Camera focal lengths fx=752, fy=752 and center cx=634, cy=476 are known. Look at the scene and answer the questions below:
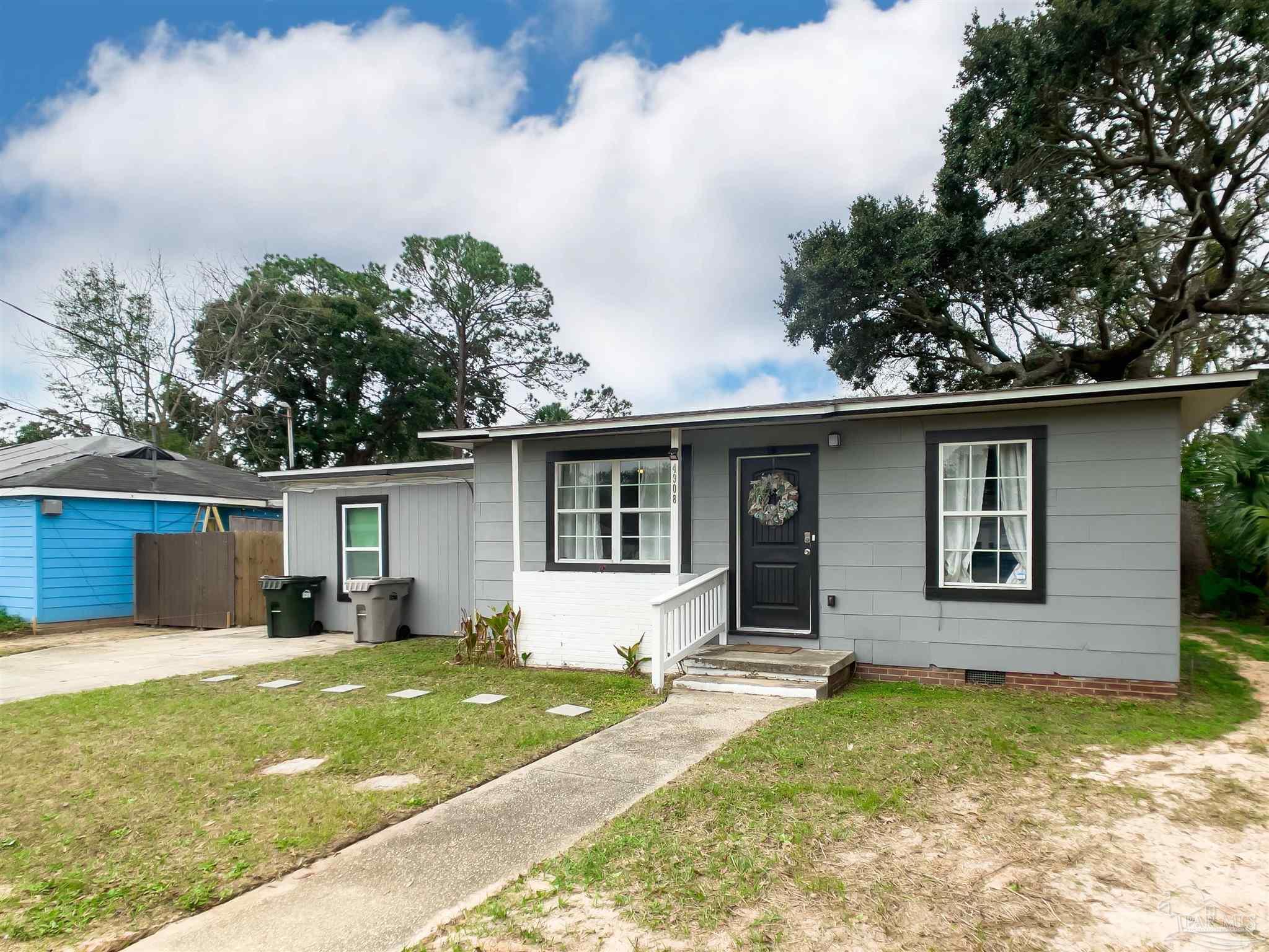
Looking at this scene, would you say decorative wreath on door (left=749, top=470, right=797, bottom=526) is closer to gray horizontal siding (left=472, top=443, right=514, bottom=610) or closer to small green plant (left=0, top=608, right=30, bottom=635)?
gray horizontal siding (left=472, top=443, right=514, bottom=610)

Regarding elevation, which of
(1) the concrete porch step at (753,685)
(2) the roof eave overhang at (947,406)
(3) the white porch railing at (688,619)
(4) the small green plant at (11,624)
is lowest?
(4) the small green plant at (11,624)

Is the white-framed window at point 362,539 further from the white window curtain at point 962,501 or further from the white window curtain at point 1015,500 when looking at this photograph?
the white window curtain at point 1015,500

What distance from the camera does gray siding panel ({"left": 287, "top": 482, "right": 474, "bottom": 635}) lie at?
1048 cm

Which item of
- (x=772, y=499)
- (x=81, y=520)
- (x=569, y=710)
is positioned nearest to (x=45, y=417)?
(x=81, y=520)

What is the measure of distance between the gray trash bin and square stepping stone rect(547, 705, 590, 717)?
4.86 m

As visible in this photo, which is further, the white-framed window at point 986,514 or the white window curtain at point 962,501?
the white window curtain at point 962,501

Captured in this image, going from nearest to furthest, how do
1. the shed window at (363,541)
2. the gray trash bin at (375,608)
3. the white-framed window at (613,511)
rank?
1. the white-framed window at (613,511)
2. the gray trash bin at (375,608)
3. the shed window at (363,541)

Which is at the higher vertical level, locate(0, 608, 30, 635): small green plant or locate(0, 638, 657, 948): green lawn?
locate(0, 638, 657, 948): green lawn

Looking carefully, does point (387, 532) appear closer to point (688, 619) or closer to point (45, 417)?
point (688, 619)

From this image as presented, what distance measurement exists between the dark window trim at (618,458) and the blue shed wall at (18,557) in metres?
9.19

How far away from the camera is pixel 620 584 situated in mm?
7996

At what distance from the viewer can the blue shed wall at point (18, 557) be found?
470 inches

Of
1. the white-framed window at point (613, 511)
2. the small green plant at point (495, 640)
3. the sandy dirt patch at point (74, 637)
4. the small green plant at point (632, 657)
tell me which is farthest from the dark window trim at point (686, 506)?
the sandy dirt patch at point (74, 637)

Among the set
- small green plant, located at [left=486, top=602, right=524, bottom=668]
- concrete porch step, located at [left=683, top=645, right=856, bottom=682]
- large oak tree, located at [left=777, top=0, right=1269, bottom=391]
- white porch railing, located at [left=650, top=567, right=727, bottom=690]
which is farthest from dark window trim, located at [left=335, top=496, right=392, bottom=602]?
large oak tree, located at [left=777, top=0, right=1269, bottom=391]
